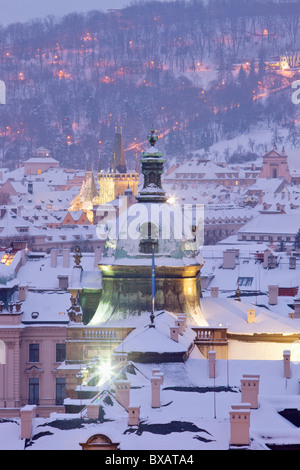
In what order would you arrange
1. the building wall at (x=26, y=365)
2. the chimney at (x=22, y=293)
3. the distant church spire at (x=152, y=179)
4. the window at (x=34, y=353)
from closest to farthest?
the distant church spire at (x=152, y=179) < the building wall at (x=26, y=365) < the window at (x=34, y=353) < the chimney at (x=22, y=293)

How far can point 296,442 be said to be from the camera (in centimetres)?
3691

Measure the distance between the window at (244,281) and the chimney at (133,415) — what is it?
1911 inches

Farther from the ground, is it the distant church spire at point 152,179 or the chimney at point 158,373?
the distant church spire at point 152,179

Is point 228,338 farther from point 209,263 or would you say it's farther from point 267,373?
point 209,263

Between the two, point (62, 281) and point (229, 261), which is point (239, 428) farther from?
point (229, 261)

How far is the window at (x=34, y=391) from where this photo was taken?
65375 mm

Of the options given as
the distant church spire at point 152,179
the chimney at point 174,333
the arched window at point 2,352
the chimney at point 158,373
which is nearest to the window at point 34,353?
the arched window at point 2,352

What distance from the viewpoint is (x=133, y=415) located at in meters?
37.0

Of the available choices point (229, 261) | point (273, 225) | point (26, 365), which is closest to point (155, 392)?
point (26, 365)

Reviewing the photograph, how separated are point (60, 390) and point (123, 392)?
2605 cm

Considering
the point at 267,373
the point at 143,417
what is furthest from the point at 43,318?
the point at 143,417

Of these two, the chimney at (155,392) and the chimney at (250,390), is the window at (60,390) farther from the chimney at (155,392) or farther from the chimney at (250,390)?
the chimney at (250,390)
